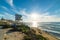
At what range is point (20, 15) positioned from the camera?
91.5 ft

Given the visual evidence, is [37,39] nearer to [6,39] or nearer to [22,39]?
[22,39]

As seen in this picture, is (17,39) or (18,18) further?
(18,18)

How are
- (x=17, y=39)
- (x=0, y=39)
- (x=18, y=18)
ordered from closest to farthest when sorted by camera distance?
(x=0, y=39), (x=17, y=39), (x=18, y=18)

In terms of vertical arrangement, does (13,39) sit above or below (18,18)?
below

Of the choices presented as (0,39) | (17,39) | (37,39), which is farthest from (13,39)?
(37,39)

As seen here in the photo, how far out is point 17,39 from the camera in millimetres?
14641

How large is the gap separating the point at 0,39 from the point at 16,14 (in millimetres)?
14770

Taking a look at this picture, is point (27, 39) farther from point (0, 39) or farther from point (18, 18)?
point (18, 18)

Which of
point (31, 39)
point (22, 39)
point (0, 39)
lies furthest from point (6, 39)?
point (31, 39)

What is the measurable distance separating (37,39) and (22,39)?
235 cm

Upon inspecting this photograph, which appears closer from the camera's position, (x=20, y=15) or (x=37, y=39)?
(x=37, y=39)

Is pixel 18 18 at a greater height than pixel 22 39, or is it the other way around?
pixel 18 18

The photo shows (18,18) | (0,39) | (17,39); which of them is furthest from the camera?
(18,18)

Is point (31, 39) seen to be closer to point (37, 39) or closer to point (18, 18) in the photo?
point (37, 39)
